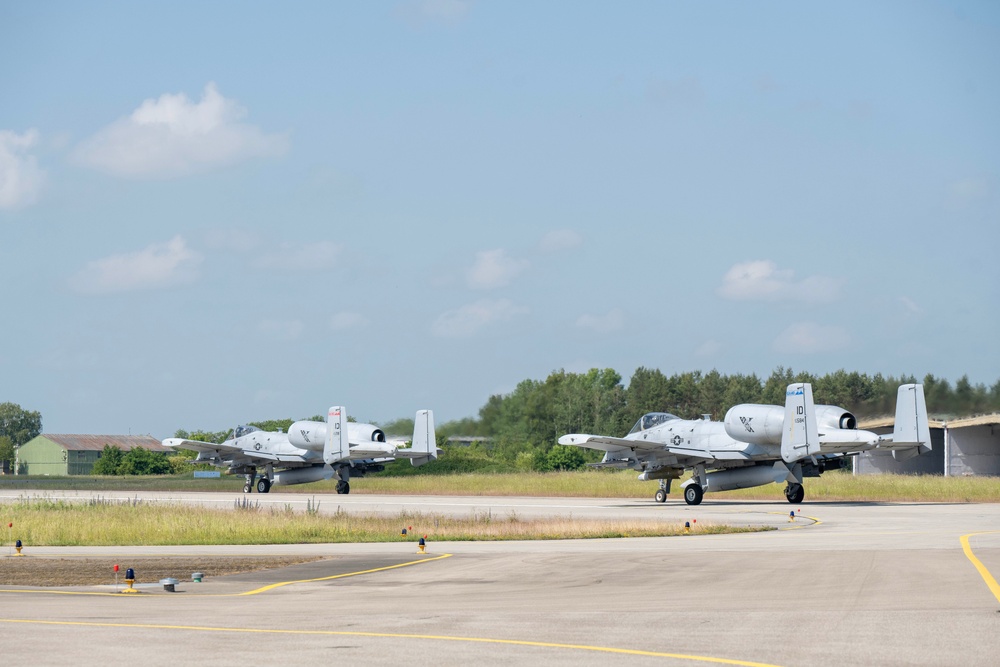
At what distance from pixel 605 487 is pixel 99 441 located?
309 ft

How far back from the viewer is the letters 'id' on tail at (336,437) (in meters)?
48.5

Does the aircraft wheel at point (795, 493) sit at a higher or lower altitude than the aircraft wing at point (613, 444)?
lower

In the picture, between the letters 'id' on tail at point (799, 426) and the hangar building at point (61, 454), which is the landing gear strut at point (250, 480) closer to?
the letters 'id' on tail at point (799, 426)

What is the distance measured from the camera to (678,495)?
48.9m

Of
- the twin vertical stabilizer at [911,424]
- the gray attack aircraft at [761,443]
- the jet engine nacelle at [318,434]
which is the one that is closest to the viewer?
the gray attack aircraft at [761,443]

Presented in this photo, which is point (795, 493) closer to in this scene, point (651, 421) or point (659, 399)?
point (651, 421)

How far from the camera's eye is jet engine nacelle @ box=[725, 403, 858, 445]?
125 feet

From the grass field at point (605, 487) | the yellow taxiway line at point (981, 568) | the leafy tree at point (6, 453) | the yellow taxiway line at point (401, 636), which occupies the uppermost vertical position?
the leafy tree at point (6, 453)

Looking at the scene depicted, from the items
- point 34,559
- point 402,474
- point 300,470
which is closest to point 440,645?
point 34,559

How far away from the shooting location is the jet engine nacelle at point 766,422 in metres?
38.0

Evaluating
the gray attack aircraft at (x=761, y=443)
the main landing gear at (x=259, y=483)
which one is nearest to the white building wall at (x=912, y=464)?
the gray attack aircraft at (x=761, y=443)

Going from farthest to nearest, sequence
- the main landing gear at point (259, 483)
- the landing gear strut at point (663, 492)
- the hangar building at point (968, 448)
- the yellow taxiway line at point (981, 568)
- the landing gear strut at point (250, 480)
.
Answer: the hangar building at point (968, 448), the landing gear strut at point (250, 480), the main landing gear at point (259, 483), the landing gear strut at point (663, 492), the yellow taxiway line at point (981, 568)

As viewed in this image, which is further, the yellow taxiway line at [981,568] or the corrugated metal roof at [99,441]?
the corrugated metal roof at [99,441]

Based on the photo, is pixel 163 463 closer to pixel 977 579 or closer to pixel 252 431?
pixel 252 431
